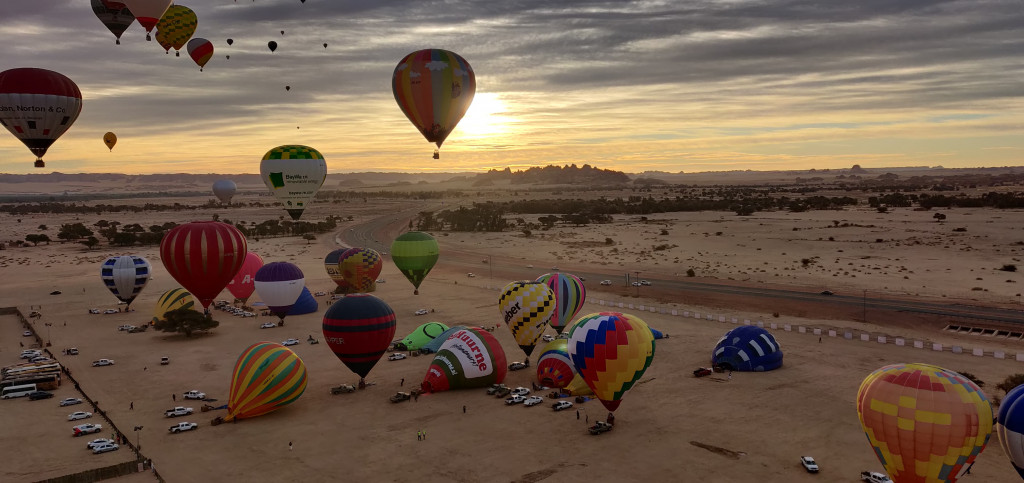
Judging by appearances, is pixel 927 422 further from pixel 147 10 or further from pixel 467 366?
pixel 147 10

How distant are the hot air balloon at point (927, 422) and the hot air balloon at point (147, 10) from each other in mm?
38227

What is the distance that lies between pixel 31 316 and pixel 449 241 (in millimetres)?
53298

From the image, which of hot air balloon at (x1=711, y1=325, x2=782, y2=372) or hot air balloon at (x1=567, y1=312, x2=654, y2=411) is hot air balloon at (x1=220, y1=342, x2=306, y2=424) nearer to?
hot air balloon at (x1=567, y1=312, x2=654, y2=411)

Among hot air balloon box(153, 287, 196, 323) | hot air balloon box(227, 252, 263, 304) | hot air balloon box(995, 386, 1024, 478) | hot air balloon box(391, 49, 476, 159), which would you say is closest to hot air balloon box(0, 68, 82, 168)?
hot air balloon box(153, 287, 196, 323)

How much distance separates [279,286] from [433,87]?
1592cm

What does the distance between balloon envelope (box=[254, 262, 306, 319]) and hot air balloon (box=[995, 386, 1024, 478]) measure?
36.6 metres

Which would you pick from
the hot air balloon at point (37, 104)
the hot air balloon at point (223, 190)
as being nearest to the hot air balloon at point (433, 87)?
the hot air balloon at point (37, 104)

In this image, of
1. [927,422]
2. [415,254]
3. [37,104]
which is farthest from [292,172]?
[927,422]

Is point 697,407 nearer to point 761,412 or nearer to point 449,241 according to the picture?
point 761,412

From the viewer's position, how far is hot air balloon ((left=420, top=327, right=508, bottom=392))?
2952 cm

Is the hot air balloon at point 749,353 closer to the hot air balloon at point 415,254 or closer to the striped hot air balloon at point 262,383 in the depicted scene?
the striped hot air balloon at point 262,383

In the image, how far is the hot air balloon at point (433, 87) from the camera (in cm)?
3706

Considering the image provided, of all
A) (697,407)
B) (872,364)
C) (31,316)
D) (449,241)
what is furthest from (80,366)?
(449,241)

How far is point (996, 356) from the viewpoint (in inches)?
1320
